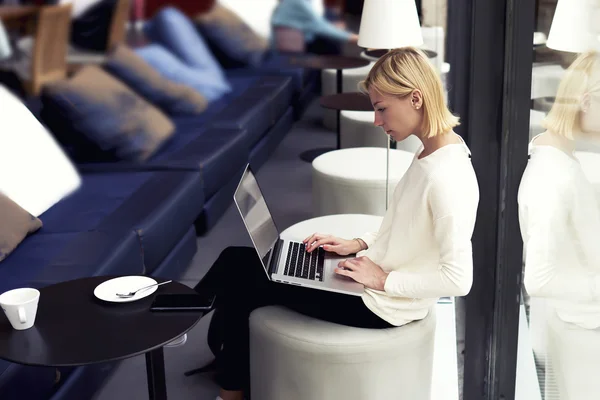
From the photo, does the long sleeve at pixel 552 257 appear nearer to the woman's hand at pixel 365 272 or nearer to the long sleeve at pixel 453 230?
the long sleeve at pixel 453 230

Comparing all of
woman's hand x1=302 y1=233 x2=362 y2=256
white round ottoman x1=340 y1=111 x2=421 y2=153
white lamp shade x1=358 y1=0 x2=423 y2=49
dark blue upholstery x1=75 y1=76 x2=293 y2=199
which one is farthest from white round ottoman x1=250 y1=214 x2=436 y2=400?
white round ottoman x1=340 y1=111 x2=421 y2=153

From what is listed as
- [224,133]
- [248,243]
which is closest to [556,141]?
[248,243]

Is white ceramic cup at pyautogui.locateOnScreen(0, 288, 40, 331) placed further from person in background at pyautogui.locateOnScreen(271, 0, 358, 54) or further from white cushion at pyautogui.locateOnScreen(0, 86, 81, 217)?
person in background at pyautogui.locateOnScreen(271, 0, 358, 54)

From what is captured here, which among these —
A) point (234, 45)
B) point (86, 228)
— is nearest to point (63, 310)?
point (86, 228)

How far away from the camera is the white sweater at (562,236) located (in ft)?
3.95

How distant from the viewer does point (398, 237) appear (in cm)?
194

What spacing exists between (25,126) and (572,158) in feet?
8.41

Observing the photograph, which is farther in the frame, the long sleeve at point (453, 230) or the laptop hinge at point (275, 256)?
the laptop hinge at point (275, 256)

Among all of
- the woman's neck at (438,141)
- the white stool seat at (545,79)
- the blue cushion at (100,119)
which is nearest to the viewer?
the white stool seat at (545,79)

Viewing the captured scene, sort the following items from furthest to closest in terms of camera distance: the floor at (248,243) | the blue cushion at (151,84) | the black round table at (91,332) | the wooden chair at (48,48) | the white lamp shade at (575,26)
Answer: the wooden chair at (48,48), the blue cushion at (151,84), the floor at (248,243), the black round table at (91,332), the white lamp shade at (575,26)

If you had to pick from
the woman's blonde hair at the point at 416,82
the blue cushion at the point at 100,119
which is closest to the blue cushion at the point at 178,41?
the blue cushion at the point at 100,119

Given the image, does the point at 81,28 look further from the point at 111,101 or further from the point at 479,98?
the point at 479,98

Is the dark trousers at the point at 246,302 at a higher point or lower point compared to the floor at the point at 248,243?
higher

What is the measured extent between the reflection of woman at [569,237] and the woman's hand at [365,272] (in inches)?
16.2
